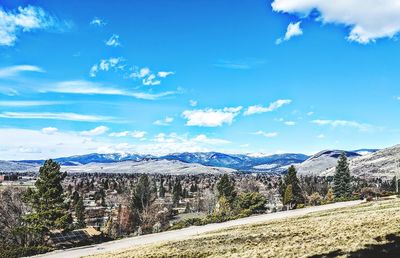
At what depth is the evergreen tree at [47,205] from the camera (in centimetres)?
6875

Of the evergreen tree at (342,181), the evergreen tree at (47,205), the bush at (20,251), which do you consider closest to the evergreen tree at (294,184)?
the evergreen tree at (342,181)

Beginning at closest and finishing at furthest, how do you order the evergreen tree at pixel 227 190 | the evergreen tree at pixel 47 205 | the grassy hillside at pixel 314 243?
the grassy hillside at pixel 314 243, the evergreen tree at pixel 47 205, the evergreen tree at pixel 227 190

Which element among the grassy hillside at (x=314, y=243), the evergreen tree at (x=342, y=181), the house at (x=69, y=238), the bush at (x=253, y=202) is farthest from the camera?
the evergreen tree at (x=342, y=181)

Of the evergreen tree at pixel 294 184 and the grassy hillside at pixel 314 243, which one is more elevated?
the evergreen tree at pixel 294 184

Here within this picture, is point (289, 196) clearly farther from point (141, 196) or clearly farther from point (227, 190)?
point (141, 196)

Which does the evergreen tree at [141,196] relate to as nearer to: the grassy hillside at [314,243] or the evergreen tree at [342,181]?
the evergreen tree at [342,181]

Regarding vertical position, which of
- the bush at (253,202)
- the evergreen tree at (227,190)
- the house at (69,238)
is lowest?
the house at (69,238)

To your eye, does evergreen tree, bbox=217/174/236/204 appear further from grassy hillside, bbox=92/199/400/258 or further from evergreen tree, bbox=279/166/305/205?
grassy hillside, bbox=92/199/400/258

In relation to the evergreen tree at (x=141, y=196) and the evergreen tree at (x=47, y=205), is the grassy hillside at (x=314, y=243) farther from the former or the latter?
the evergreen tree at (x=141, y=196)

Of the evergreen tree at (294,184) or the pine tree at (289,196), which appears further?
the evergreen tree at (294,184)

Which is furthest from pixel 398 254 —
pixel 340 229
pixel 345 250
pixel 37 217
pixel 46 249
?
pixel 37 217

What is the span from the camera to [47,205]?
70.1 meters

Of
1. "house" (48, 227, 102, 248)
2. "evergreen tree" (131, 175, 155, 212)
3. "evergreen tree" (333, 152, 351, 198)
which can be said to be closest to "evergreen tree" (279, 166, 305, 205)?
"evergreen tree" (333, 152, 351, 198)

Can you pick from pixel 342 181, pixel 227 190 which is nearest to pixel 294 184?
pixel 342 181
